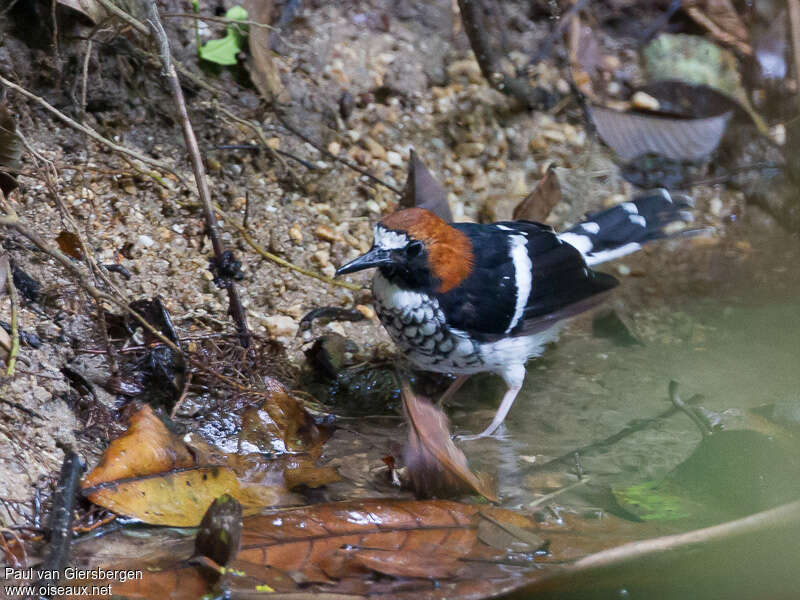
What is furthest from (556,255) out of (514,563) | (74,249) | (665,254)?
(74,249)

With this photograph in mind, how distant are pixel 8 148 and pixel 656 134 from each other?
A: 3829 millimetres

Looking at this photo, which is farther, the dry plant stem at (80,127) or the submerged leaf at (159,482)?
the dry plant stem at (80,127)

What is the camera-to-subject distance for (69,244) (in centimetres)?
326

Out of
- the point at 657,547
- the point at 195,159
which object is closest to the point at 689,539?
the point at 657,547

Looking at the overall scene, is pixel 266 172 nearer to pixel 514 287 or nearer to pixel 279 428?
pixel 514 287

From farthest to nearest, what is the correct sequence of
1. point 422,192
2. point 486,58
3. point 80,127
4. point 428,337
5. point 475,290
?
1. point 486,58
2. point 422,192
3. point 475,290
4. point 428,337
5. point 80,127

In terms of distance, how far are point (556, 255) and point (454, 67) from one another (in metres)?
2.09

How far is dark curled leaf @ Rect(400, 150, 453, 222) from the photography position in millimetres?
4129

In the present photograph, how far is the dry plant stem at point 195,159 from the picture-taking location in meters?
3.08

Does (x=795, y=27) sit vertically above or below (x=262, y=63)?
above

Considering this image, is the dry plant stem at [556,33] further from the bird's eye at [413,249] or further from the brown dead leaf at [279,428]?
the brown dead leaf at [279,428]

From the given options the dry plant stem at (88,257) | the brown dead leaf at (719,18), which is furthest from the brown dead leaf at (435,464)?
the brown dead leaf at (719,18)

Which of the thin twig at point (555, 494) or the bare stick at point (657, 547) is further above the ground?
the bare stick at point (657, 547)

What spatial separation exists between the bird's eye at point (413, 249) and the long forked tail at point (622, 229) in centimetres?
102
